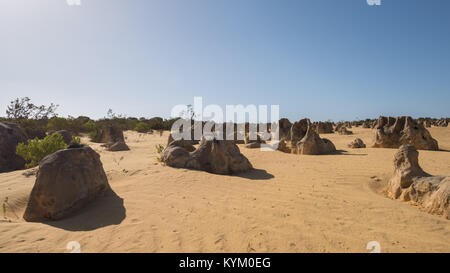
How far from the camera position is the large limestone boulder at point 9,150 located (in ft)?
24.3

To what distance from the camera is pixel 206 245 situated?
2.56m

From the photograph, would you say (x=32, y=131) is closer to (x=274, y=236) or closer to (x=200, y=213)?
(x=200, y=213)

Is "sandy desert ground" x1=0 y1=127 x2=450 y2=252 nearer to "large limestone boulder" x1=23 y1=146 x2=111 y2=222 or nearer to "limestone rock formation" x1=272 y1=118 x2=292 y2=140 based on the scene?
"large limestone boulder" x1=23 y1=146 x2=111 y2=222

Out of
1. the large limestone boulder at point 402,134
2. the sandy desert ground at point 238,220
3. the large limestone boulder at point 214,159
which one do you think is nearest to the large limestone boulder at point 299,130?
→ the large limestone boulder at point 402,134

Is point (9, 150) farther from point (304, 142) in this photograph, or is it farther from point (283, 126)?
point (283, 126)

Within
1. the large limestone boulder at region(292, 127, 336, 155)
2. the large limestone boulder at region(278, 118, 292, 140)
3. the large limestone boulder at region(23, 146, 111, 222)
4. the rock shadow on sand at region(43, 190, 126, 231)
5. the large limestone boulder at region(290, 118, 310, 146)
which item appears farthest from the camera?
the large limestone boulder at region(278, 118, 292, 140)

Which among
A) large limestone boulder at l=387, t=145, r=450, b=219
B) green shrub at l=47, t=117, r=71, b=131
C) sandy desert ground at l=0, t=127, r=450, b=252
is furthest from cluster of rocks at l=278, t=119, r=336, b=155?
green shrub at l=47, t=117, r=71, b=131

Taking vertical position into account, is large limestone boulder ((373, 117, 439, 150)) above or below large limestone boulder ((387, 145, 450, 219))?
above

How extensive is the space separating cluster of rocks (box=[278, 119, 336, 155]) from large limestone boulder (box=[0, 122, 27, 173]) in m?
10.5

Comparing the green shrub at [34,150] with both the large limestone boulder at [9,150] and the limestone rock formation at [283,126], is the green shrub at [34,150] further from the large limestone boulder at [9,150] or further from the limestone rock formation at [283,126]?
the limestone rock formation at [283,126]

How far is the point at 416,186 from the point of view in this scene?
12.1 ft

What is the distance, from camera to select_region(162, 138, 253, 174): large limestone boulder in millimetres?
6309

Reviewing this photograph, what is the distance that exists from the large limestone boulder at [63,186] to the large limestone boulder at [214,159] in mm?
2775

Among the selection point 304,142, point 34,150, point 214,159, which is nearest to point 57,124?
point 34,150
